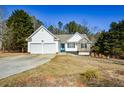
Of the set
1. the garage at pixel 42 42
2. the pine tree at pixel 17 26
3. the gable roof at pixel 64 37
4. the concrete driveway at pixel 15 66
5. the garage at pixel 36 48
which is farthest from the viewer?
the gable roof at pixel 64 37

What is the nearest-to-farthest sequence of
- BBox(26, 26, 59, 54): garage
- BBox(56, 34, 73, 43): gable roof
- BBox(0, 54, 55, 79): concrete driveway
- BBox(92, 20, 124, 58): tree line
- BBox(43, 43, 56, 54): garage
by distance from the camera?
BBox(0, 54, 55, 79): concrete driveway, BBox(92, 20, 124, 58): tree line, BBox(26, 26, 59, 54): garage, BBox(43, 43, 56, 54): garage, BBox(56, 34, 73, 43): gable roof

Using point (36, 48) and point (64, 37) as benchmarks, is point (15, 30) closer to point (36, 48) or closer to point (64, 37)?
point (36, 48)

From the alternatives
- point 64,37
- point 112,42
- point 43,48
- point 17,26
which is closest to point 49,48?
point 43,48

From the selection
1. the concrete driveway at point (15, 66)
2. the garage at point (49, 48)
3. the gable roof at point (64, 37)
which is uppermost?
the gable roof at point (64, 37)

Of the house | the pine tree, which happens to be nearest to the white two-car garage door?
the house

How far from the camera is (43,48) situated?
120ft

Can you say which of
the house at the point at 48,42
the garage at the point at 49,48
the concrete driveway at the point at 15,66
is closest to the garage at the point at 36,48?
the house at the point at 48,42

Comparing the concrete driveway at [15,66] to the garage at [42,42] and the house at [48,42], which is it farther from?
the garage at [42,42]

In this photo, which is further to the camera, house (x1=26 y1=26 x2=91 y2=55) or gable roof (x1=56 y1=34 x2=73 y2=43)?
gable roof (x1=56 y1=34 x2=73 y2=43)

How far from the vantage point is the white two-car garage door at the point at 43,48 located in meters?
35.8

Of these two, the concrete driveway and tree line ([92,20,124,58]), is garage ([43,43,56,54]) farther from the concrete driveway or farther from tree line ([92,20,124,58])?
the concrete driveway

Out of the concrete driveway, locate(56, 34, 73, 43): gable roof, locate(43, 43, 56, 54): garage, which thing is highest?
locate(56, 34, 73, 43): gable roof

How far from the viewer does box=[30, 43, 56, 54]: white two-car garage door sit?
35.8 metres
